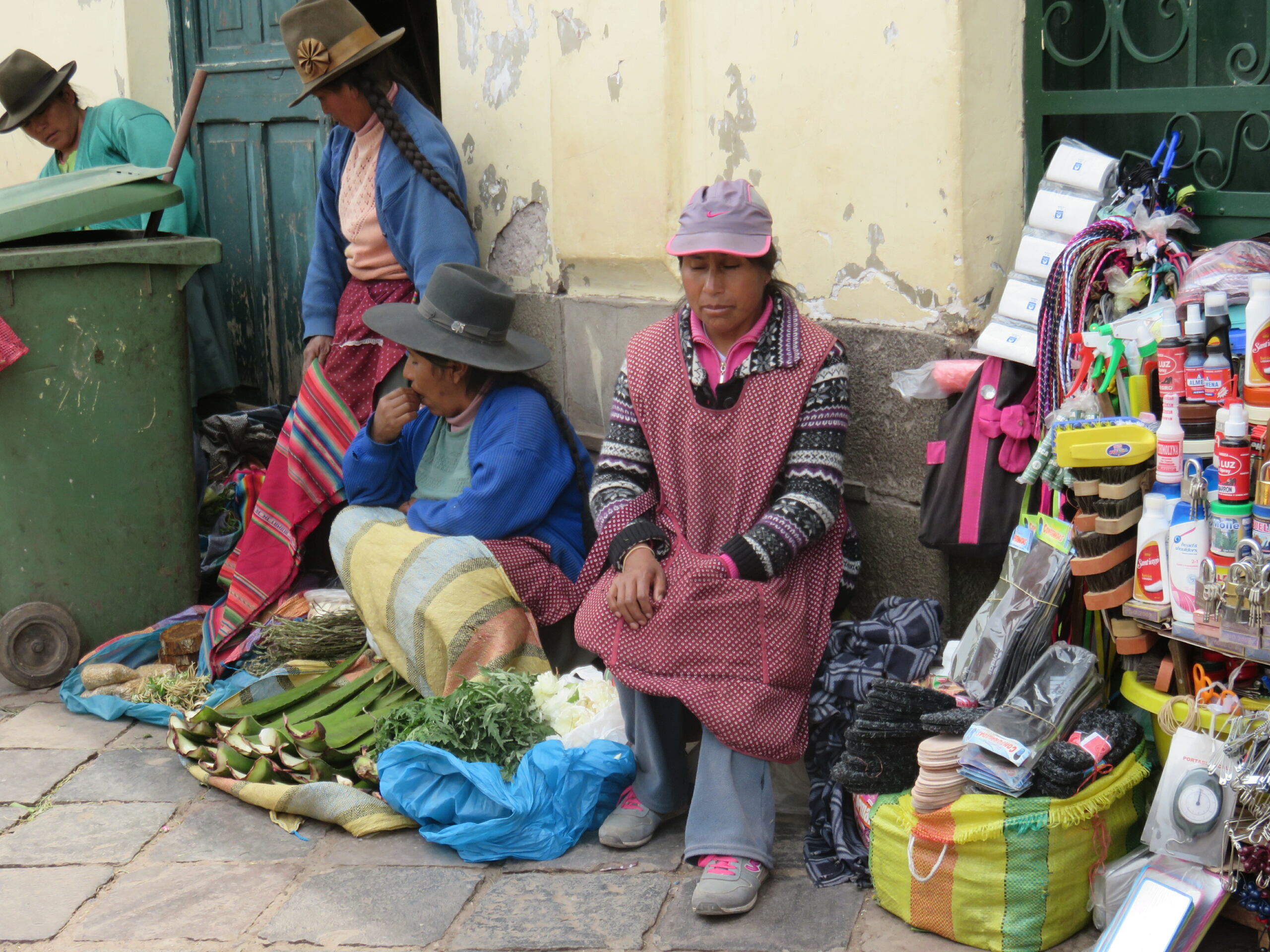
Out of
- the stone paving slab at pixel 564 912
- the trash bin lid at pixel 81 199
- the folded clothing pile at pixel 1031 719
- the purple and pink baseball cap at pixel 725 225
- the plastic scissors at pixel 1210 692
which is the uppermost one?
the trash bin lid at pixel 81 199

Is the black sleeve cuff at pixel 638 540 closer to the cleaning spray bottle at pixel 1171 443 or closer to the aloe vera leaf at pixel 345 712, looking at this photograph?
the aloe vera leaf at pixel 345 712

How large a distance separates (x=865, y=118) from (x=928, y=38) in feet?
0.87

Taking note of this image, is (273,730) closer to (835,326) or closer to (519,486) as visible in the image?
(519,486)

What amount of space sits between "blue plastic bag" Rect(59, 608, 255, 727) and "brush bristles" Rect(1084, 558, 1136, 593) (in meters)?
2.59

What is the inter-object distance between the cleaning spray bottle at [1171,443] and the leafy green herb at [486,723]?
1.60 meters

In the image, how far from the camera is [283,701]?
3.91 meters

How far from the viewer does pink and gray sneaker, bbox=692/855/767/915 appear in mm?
2797

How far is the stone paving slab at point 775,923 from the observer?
271cm

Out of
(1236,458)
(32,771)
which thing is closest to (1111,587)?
(1236,458)

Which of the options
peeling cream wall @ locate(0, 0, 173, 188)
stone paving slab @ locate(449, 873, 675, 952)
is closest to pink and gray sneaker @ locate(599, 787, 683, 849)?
stone paving slab @ locate(449, 873, 675, 952)

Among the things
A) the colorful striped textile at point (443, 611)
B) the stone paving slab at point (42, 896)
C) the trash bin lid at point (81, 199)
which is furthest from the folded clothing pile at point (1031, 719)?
the trash bin lid at point (81, 199)

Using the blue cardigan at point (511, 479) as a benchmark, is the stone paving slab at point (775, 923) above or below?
below

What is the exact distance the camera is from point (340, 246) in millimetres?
4773

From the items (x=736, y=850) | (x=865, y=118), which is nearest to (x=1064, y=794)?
(x=736, y=850)
